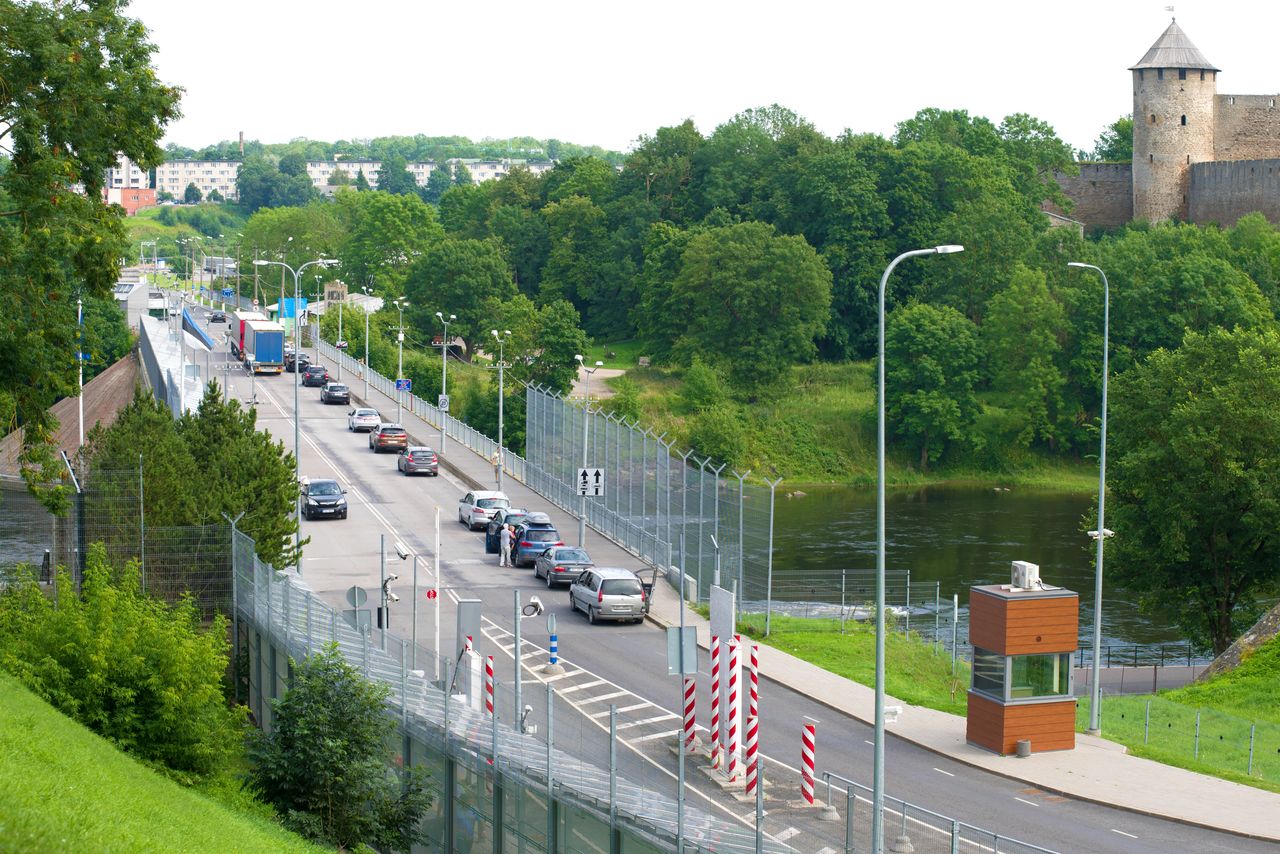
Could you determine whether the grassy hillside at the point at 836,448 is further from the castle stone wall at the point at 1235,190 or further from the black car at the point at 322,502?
the black car at the point at 322,502

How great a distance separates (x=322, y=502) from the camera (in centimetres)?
5572

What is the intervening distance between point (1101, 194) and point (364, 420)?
72.6 m

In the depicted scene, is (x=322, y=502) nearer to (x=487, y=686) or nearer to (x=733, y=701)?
(x=487, y=686)

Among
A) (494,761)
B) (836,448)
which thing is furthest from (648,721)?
(836,448)

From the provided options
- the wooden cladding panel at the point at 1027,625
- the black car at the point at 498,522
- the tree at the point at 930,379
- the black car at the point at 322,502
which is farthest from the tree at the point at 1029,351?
the wooden cladding panel at the point at 1027,625

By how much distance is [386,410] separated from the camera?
280 feet

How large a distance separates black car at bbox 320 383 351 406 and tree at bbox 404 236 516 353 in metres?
30.3

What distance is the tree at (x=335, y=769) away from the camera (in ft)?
75.7

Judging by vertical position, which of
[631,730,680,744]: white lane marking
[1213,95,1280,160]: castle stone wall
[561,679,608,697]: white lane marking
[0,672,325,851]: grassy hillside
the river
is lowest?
the river

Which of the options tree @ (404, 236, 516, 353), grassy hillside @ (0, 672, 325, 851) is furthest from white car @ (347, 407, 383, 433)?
grassy hillside @ (0, 672, 325, 851)

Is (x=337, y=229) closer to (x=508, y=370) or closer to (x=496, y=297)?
(x=496, y=297)

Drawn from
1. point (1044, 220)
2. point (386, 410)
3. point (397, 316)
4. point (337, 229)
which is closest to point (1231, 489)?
point (386, 410)

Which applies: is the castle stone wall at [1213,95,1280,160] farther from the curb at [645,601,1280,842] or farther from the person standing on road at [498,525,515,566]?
the curb at [645,601,1280,842]

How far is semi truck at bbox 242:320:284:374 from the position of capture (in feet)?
314
